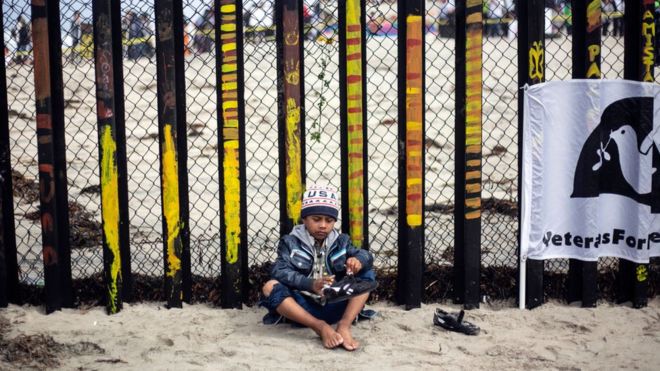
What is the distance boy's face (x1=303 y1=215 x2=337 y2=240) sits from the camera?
427cm

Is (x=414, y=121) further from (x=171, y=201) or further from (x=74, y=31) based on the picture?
(x=74, y=31)

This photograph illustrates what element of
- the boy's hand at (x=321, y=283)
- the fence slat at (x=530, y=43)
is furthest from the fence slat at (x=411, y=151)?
the boy's hand at (x=321, y=283)

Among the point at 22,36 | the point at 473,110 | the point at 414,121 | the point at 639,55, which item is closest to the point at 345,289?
the point at 414,121

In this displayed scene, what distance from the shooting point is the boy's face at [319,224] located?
168 inches

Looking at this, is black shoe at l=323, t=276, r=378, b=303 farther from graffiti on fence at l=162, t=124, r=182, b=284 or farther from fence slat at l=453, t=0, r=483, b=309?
graffiti on fence at l=162, t=124, r=182, b=284

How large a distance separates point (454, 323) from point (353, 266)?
71 cm

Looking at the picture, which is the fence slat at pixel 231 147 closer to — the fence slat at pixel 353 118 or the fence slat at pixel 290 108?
the fence slat at pixel 290 108

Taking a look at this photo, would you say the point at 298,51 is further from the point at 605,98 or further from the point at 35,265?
the point at 35,265

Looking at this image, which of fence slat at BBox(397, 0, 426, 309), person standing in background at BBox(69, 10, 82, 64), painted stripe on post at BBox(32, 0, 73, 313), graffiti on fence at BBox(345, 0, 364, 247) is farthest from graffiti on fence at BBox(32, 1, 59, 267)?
fence slat at BBox(397, 0, 426, 309)

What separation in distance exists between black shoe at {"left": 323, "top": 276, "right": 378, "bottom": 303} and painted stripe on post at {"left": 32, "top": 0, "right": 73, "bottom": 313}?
71.1 inches

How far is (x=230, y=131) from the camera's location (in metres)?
4.54

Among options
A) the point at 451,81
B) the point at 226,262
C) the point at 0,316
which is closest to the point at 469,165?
the point at 226,262

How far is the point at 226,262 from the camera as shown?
4.64m

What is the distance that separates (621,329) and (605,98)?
1454mm
